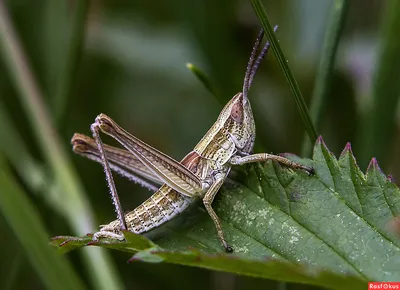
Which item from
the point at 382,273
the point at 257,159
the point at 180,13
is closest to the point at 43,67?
the point at 180,13

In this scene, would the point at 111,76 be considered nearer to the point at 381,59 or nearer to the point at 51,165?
the point at 51,165

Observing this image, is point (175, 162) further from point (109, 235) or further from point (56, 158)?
point (56, 158)

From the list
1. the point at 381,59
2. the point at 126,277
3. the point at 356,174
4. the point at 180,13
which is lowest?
the point at 126,277

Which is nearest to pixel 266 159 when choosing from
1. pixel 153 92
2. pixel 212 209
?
pixel 212 209

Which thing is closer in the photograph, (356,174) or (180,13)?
(356,174)

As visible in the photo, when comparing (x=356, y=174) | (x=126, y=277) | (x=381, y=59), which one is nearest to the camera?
(x=356, y=174)

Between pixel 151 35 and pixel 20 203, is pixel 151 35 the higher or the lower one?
the higher one

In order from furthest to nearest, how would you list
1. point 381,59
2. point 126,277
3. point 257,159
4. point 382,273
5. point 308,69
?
point 308,69 → point 126,277 → point 381,59 → point 257,159 → point 382,273
